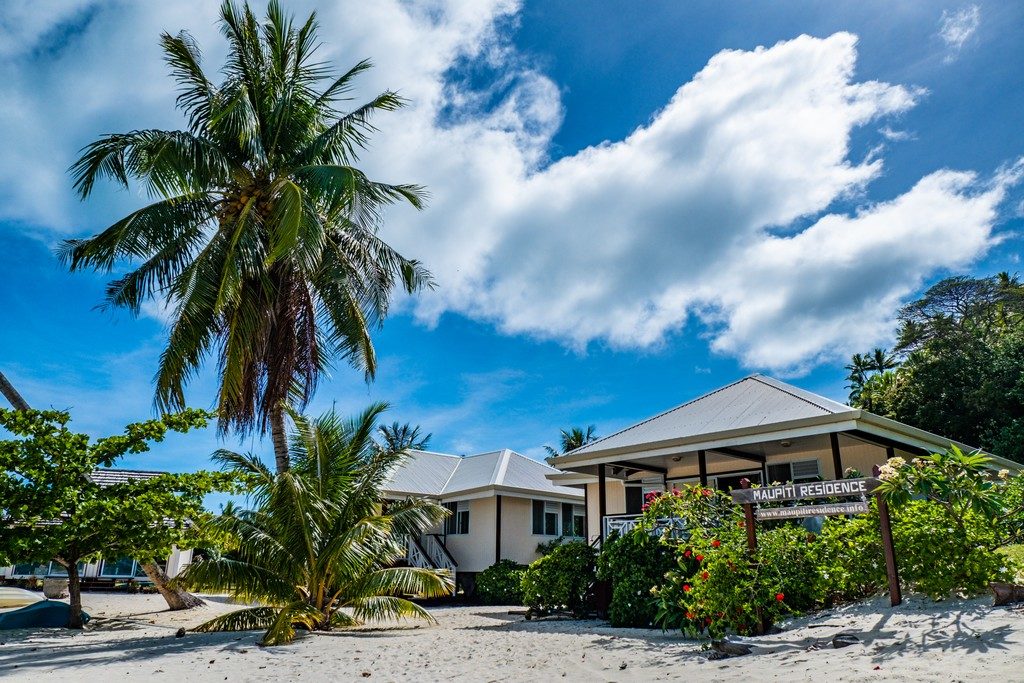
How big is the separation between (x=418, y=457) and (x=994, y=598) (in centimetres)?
2231

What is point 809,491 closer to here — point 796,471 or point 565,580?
point 565,580

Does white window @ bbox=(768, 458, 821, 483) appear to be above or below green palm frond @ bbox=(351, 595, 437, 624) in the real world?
above

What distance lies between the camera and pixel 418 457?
1083 inches

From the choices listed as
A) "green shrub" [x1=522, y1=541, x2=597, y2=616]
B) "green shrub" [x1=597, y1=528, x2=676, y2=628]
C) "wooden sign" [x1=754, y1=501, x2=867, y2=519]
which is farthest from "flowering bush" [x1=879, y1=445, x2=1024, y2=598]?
"green shrub" [x1=522, y1=541, x2=597, y2=616]

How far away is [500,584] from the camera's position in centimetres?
2097

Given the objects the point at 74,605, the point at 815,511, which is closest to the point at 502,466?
the point at 74,605

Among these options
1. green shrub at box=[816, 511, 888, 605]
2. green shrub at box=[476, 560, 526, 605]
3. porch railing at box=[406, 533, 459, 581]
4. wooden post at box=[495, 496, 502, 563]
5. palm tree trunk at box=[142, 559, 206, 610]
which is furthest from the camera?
porch railing at box=[406, 533, 459, 581]

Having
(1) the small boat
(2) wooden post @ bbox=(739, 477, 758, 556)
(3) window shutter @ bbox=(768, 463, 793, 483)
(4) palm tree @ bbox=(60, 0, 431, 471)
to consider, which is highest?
(4) palm tree @ bbox=(60, 0, 431, 471)

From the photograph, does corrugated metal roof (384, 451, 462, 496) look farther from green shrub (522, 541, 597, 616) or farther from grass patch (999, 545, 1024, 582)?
grass patch (999, 545, 1024, 582)

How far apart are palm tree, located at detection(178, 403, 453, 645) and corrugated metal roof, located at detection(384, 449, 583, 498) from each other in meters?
8.98

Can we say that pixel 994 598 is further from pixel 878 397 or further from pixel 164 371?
pixel 878 397

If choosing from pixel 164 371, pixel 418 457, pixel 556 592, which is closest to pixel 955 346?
pixel 418 457

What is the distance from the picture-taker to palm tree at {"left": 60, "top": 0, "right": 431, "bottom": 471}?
14203 mm

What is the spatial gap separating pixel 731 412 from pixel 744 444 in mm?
1512
